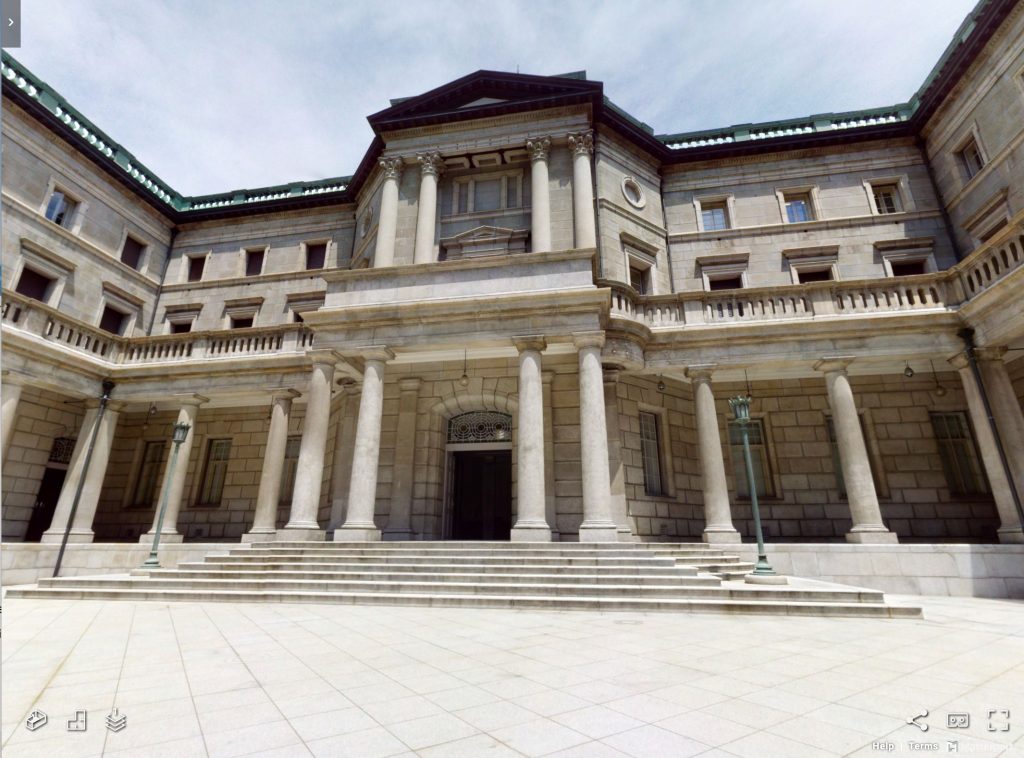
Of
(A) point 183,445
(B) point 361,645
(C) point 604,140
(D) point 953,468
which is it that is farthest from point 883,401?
(A) point 183,445

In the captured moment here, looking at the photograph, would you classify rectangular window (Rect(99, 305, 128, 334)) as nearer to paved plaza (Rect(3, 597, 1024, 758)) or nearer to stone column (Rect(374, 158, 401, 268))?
stone column (Rect(374, 158, 401, 268))

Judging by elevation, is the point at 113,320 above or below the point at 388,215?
below

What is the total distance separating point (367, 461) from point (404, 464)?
2.58 metres

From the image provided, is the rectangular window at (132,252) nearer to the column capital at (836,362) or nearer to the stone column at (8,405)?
the stone column at (8,405)

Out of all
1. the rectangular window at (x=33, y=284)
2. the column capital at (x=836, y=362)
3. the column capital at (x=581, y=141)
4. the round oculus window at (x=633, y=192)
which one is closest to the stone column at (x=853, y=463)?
the column capital at (x=836, y=362)

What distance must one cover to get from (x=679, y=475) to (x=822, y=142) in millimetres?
13310

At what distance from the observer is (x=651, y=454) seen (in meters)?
16.0

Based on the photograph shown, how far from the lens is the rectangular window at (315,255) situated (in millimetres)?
22359

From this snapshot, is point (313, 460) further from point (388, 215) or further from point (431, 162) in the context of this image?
point (431, 162)

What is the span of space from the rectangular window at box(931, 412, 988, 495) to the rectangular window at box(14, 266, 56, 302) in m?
28.8

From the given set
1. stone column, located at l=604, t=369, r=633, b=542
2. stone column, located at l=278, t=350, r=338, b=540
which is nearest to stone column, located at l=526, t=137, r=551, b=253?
stone column, located at l=604, t=369, r=633, b=542

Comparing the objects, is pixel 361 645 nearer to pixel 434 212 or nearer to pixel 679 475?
pixel 679 475

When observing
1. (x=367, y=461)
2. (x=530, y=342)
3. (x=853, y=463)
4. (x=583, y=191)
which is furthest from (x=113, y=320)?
(x=853, y=463)

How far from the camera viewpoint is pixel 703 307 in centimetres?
1512
